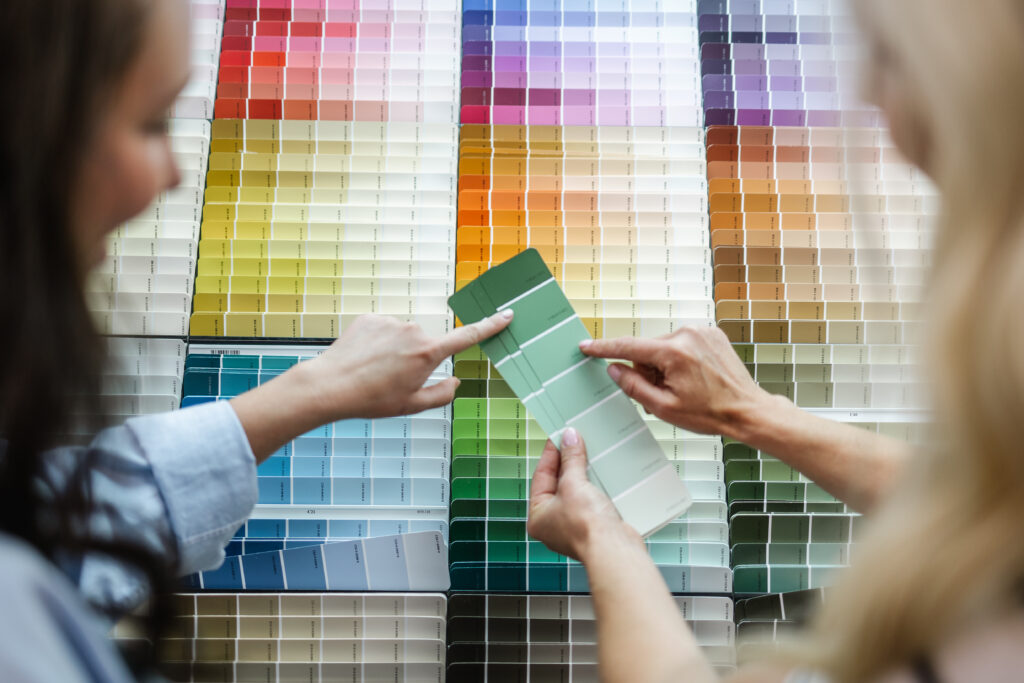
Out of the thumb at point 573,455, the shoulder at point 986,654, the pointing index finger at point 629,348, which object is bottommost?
the shoulder at point 986,654

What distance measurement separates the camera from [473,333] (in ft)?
4.25

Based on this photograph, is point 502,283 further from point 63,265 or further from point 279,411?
point 63,265

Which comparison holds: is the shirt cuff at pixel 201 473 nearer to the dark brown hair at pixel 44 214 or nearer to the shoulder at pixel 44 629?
the dark brown hair at pixel 44 214

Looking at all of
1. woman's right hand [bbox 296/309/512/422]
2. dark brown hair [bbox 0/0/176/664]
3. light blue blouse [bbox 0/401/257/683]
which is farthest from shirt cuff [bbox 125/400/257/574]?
dark brown hair [bbox 0/0/176/664]

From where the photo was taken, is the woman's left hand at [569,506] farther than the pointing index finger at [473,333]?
No

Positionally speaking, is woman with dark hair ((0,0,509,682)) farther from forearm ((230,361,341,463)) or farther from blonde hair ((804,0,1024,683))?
blonde hair ((804,0,1024,683))

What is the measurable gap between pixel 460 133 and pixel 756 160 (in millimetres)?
689

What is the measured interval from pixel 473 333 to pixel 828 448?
63 centimetres

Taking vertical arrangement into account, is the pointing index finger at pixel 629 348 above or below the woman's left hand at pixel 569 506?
above

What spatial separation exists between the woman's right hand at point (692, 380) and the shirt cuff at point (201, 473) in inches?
24.2

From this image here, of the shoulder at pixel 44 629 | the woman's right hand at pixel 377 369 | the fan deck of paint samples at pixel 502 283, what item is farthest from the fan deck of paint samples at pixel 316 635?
the shoulder at pixel 44 629

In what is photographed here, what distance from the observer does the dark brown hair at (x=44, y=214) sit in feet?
2.03

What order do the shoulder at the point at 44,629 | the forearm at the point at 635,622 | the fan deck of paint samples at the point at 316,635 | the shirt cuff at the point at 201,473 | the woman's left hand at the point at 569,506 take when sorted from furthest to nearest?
the fan deck of paint samples at the point at 316,635, the woman's left hand at the point at 569,506, the shirt cuff at the point at 201,473, the forearm at the point at 635,622, the shoulder at the point at 44,629

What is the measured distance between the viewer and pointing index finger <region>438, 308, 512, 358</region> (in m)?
1.25
